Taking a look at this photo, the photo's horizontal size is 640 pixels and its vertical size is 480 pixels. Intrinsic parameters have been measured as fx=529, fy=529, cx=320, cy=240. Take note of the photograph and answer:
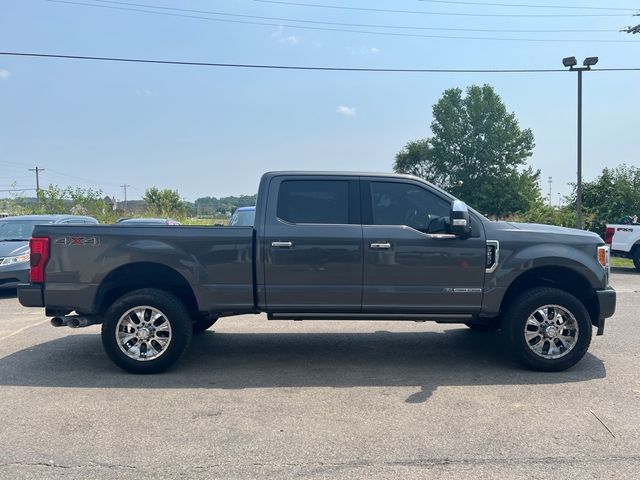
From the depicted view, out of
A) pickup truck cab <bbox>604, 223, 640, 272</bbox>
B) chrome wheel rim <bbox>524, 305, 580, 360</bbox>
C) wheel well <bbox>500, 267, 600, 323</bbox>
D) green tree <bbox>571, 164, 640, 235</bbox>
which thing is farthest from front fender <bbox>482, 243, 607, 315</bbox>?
green tree <bbox>571, 164, 640, 235</bbox>

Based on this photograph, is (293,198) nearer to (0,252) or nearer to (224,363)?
(224,363)

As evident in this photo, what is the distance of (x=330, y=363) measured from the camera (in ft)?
19.2

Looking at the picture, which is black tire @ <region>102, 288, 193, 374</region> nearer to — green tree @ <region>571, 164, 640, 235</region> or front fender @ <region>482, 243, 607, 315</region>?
front fender @ <region>482, 243, 607, 315</region>

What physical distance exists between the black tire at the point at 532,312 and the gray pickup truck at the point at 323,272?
0.01m

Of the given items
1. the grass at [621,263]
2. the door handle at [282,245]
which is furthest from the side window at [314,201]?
the grass at [621,263]

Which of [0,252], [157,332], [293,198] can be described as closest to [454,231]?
[293,198]

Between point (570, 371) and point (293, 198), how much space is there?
3429mm

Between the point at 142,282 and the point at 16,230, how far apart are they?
7.43m

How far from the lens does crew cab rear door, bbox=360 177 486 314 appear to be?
214 inches

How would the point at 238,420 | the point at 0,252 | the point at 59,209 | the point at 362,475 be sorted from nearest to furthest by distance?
the point at 362,475, the point at 238,420, the point at 0,252, the point at 59,209

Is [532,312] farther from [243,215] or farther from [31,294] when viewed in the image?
[243,215]

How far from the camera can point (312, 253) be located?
213 inches

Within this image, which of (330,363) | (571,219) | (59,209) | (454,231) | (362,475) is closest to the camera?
(362,475)

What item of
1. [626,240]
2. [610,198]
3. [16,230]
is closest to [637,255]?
[626,240]
